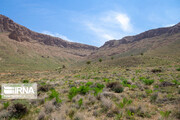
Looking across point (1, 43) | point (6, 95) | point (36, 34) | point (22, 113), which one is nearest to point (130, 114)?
point (22, 113)

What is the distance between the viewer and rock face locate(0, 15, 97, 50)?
96.5 m

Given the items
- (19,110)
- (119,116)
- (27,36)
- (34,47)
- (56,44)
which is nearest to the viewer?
(119,116)

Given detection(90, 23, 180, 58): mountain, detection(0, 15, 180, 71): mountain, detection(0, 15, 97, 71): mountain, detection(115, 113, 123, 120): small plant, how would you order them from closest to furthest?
1. detection(115, 113, 123, 120): small plant
2. detection(0, 15, 97, 71): mountain
3. detection(90, 23, 180, 58): mountain
4. detection(0, 15, 180, 71): mountain

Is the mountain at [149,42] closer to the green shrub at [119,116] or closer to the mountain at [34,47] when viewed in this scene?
the mountain at [34,47]

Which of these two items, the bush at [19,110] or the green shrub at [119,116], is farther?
the bush at [19,110]

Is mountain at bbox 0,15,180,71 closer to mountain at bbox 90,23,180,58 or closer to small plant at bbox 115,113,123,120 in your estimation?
mountain at bbox 90,23,180,58

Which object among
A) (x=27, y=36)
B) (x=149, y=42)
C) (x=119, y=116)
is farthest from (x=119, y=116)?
(x=27, y=36)

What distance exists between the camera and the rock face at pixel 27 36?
9653cm

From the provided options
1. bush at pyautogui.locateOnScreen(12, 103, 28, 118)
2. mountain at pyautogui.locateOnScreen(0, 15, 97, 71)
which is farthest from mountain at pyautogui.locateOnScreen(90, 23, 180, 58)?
bush at pyautogui.locateOnScreen(12, 103, 28, 118)

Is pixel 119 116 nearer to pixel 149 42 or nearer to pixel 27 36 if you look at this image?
pixel 149 42

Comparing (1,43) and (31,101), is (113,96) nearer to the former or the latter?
(31,101)

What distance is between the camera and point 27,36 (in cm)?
11419

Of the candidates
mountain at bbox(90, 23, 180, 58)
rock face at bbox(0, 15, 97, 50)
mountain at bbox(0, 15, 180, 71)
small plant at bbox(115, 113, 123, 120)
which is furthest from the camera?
rock face at bbox(0, 15, 97, 50)

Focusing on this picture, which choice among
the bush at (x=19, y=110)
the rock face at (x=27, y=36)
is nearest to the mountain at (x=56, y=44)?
the rock face at (x=27, y=36)
